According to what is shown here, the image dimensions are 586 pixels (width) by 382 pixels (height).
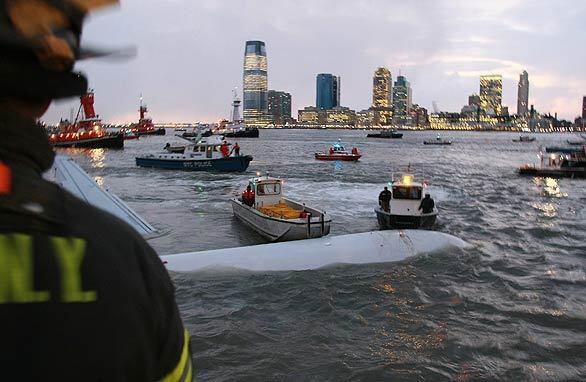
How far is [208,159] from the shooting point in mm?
53125

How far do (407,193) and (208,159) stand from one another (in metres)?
31.6

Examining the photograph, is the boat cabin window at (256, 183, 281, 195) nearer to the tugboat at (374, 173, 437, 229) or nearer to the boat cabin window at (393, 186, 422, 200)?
the tugboat at (374, 173, 437, 229)

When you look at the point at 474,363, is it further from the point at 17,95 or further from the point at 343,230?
the point at 343,230

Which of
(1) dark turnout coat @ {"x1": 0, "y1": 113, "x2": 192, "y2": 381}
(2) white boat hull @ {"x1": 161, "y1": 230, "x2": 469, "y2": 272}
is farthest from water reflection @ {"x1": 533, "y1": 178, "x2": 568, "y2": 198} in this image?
(1) dark turnout coat @ {"x1": 0, "y1": 113, "x2": 192, "y2": 381}

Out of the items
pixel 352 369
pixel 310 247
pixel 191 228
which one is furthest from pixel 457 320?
pixel 191 228

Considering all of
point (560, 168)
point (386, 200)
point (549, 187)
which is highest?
point (386, 200)

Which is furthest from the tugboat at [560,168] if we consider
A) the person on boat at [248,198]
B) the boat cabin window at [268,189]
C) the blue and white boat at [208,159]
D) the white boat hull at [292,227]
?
the white boat hull at [292,227]

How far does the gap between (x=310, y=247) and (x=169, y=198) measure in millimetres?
20803

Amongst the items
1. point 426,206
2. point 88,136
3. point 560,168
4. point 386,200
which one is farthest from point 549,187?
point 88,136

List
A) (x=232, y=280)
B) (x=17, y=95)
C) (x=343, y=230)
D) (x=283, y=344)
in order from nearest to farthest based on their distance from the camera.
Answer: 1. (x=17, y=95)
2. (x=283, y=344)
3. (x=232, y=280)
4. (x=343, y=230)

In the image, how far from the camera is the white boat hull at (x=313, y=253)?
16578 mm

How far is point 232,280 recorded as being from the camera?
1595cm

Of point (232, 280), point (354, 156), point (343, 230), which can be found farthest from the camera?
point (354, 156)

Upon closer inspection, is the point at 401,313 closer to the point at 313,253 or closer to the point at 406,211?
the point at 313,253
